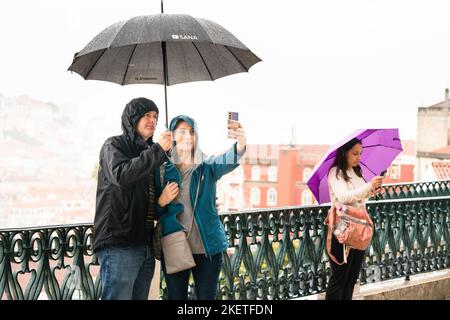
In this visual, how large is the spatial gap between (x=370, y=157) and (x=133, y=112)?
7.98 feet

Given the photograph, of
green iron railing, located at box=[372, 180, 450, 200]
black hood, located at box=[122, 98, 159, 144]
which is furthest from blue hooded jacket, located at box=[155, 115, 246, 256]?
green iron railing, located at box=[372, 180, 450, 200]

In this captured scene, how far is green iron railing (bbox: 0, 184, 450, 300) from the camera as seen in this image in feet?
17.3

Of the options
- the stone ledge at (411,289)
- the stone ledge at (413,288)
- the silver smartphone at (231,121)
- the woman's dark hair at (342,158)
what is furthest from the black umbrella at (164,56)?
the stone ledge at (413,288)

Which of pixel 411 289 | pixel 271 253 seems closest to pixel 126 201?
pixel 271 253

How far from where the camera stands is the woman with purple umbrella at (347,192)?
5527 millimetres

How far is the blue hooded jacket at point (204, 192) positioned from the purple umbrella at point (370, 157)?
123 centimetres

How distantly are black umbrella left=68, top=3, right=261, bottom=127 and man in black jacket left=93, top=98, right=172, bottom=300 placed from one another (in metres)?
0.69

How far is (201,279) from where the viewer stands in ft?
15.3

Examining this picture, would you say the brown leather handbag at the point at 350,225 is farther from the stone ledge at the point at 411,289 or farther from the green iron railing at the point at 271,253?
the stone ledge at the point at 411,289

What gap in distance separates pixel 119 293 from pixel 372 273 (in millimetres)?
3837
